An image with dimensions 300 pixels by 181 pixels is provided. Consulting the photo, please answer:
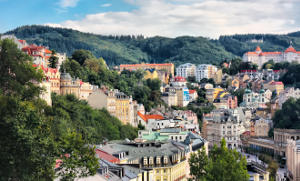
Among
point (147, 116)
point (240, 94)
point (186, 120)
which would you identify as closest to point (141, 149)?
point (147, 116)

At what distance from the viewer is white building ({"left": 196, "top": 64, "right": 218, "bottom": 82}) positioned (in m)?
173

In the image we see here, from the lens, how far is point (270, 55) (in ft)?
656

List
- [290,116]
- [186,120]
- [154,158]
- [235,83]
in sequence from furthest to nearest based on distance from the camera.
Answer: [235,83] → [186,120] → [290,116] → [154,158]

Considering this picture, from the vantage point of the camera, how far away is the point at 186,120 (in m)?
103

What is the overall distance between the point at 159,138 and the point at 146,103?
3291cm

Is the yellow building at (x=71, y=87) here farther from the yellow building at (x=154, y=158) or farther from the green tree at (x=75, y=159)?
the green tree at (x=75, y=159)

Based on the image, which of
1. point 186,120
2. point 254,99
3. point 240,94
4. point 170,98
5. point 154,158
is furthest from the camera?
point 240,94

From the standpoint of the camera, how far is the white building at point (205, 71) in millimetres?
172750

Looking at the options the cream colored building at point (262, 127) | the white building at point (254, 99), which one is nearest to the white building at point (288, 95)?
the cream colored building at point (262, 127)

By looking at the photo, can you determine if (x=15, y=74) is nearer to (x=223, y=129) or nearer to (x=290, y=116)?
(x=223, y=129)

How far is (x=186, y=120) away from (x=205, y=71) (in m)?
72.2

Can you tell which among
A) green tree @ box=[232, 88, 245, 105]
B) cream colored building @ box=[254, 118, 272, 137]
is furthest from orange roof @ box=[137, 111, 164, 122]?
green tree @ box=[232, 88, 245, 105]

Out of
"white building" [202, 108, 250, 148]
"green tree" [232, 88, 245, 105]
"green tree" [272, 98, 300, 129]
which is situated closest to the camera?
"green tree" [272, 98, 300, 129]

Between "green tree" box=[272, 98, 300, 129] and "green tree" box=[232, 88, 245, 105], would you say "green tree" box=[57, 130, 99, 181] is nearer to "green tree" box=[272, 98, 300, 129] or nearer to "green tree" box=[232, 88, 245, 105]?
"green tree" box=[272, 98, 300, 129]
